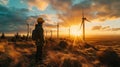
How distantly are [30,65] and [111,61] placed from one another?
8.30 m

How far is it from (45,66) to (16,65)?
2.21 m

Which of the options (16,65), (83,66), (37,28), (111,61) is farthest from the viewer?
(111,61)

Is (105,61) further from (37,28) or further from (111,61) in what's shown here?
(37,28)

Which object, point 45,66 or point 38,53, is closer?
point 45,66

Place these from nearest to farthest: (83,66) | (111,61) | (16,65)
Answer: (16,65), (83,66), (111,61)

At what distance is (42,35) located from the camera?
17609mm

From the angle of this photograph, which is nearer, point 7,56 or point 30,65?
point 30,65

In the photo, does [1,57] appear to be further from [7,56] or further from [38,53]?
[38,53]

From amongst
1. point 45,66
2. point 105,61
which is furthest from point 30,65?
point 105,61

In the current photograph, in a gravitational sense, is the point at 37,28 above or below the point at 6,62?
above

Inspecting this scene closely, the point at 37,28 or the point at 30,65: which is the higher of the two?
the point at 37,28

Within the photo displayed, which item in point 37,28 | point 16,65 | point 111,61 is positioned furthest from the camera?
point 111,61

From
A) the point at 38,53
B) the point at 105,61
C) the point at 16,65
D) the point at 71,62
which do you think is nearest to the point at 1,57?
the point at 16,65

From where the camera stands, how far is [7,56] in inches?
653
